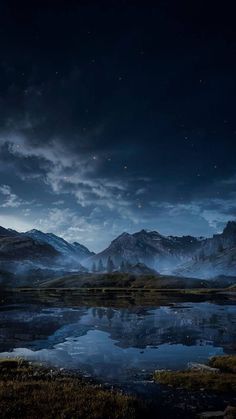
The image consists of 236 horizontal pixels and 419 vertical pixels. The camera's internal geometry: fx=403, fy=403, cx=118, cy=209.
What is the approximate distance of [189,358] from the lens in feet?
127

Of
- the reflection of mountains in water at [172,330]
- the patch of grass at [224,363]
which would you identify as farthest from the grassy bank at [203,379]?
the reflection of mountains in water at [172,330]

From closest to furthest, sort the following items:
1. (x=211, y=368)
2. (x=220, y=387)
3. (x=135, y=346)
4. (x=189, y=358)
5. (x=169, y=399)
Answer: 1. (x=169, y=399)
2. (x=220, y=387)
3. (x=211, y=368)
4. (x=189, y=358)
5. (x=135, y=346)

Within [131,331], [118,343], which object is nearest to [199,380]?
[118,343]

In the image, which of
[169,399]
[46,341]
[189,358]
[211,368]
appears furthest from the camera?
[46,341]

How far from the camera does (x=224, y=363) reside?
111ft

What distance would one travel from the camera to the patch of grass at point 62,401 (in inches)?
739

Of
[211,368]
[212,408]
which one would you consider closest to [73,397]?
[212,408]

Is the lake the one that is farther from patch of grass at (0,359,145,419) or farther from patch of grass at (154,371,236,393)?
patch of grass at (0,359,145,419)

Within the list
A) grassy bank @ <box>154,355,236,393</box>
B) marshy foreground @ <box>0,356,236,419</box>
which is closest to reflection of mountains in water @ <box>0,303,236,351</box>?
grassy bank @ <box>154,355,236,393</box>

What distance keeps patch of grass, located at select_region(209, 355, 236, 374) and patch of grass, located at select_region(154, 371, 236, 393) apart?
2160 millimetres

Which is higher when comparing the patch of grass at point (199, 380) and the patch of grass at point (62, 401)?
the patch of grass at point (62, 401)

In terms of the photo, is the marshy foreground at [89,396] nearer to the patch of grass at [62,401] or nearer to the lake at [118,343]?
the patch of grass at [62,401]

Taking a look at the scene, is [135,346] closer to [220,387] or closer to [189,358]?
[189,358]

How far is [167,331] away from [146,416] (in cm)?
4110
